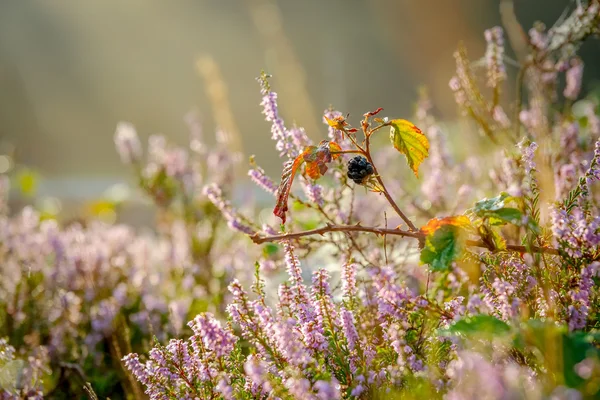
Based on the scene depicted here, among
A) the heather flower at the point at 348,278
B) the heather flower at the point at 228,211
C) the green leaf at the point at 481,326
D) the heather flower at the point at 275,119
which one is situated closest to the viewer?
the green leaf at the point at 481,326

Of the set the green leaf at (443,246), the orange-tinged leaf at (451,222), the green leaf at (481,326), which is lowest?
the green leaf at (481,326)

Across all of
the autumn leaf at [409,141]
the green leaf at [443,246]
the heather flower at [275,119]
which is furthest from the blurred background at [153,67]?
the green leaf at [443,246]

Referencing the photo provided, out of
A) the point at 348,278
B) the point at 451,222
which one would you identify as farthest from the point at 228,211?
the point at 451,222

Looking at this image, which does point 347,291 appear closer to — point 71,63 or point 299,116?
→ point 299,116

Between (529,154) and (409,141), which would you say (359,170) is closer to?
(409,141)

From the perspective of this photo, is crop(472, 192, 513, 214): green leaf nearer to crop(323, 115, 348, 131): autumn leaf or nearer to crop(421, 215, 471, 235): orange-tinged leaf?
Result: crop(421, 215, 471, 235): orange-tinged leaf

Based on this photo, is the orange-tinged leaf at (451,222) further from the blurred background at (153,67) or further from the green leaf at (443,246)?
the blurred background at (153,67)

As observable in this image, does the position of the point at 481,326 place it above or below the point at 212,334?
below
